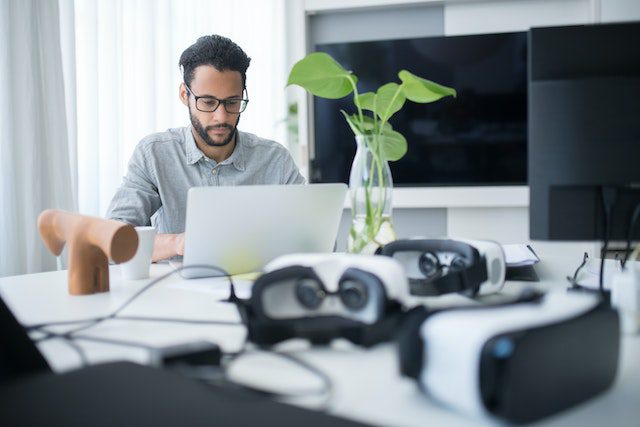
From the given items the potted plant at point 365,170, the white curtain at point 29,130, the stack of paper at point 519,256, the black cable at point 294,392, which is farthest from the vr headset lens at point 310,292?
the white curtain at point 29,130

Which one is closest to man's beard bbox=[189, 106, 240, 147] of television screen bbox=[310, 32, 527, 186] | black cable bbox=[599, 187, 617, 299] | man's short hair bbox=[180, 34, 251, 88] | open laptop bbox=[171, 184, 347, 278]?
man's short hair bbox=[180, 34, 251, 88]

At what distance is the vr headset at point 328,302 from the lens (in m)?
0.71

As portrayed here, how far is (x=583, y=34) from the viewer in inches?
35.0

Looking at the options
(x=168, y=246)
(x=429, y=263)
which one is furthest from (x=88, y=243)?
(x=429, y=263)

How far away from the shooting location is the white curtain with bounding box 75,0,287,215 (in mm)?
2346

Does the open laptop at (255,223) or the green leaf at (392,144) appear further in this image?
the green leaf at (392,144)

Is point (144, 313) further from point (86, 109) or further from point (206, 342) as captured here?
point (86, 109)

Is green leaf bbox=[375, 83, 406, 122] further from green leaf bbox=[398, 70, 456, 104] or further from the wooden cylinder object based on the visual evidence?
the wooden cylinder object

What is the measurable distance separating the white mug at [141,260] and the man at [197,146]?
596mm

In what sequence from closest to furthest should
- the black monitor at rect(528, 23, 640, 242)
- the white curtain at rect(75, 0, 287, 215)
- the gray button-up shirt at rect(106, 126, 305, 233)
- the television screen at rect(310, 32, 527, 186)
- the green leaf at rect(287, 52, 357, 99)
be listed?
1. the black monitor at rect(528, 23, 640, 242)
2. the green leaf at rect(287, 52, 357, 99)
3. the gray button-up shirt at rect(106, 126, 305, 233)
4. the white curtain at rect(75, 0, 287, 215)
5. the television screen at rect(310, 32, 527, 186)

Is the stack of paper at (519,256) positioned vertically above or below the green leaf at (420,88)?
below

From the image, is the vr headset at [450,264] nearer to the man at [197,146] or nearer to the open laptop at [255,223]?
the open laptop at [255,223]

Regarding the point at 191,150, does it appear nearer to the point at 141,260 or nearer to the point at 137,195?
the point at 137,195

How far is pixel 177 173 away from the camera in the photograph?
1991 mm
